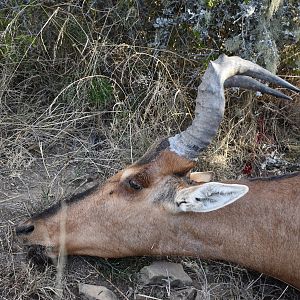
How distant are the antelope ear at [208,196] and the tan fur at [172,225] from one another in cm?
12

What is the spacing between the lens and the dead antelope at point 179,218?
4.65 meters

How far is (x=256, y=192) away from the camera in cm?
479

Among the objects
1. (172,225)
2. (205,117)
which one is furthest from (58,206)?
(205,117)

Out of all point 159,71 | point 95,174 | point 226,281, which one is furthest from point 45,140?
point 226,281

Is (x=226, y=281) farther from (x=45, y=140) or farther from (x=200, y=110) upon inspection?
(x=45, y=140)

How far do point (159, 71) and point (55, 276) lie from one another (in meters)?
2.50

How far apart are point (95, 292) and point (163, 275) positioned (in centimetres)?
50

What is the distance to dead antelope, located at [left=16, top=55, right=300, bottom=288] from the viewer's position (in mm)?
4652

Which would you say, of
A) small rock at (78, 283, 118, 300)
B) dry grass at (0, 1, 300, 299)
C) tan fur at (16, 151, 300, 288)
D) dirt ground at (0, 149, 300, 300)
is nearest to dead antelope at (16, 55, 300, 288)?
tan fur at (16, 151, 300, 288)

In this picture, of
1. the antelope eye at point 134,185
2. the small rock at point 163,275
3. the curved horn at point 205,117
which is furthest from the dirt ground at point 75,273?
the curved horn at point 205,117

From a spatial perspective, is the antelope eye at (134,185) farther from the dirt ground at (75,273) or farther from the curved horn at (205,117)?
the dirt ground at (75,273)

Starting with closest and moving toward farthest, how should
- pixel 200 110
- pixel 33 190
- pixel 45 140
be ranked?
pixel 200 110 < pixel 33 190 < pixel 45 140

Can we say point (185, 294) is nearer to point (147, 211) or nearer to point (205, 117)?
point (147, 211)

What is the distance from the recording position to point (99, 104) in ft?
21.0
